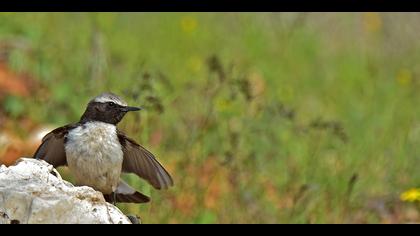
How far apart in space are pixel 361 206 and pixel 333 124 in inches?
28.0

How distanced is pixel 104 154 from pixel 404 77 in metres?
5.42

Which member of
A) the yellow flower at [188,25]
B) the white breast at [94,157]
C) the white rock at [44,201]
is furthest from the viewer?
the yellow flower at [188,25]

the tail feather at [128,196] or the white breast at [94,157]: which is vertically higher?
the white breast at [94,157]

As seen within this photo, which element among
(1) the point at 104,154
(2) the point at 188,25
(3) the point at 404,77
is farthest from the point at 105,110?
(3) the point at 404,77

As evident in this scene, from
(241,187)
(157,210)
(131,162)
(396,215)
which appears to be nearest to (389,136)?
(396,215)

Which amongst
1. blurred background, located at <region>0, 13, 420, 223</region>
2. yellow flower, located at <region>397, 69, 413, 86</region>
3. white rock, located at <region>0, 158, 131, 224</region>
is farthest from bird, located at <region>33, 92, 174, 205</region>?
yellow flower, located at <region>397, 69, 413, 86</region>

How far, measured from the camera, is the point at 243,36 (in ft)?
36.5

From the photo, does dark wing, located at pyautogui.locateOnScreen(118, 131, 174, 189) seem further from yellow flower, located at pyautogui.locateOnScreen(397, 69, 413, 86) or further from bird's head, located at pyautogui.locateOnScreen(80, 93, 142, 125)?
yellow flower, located at pyautogui.locateOnScreen(397, 69, 413, 86)

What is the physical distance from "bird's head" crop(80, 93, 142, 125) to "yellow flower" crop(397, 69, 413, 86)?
487 centimetres

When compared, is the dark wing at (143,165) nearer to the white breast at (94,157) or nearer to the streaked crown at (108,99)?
the white breast at (94,157)

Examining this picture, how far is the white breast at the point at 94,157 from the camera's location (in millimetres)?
5422

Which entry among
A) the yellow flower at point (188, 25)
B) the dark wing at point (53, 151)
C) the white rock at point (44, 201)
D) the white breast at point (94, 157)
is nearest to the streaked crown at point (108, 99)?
the white breast at point (94, 157)

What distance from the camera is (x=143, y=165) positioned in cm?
581

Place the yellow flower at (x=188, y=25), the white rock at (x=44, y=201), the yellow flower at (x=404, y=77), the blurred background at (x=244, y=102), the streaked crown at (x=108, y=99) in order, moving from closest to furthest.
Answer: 1. the white rock at (x=44, y=201)
2. the streaked crown at (x=108, y=99)
3. the blurred background at (x=244, y=102)
4. the yellow flower at (x=404, y=77)
5. the yellow flower at (x=188, y=25)
